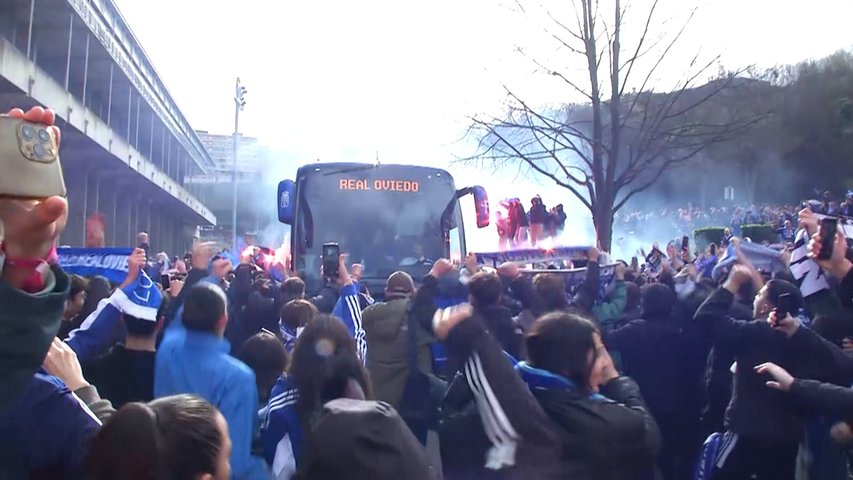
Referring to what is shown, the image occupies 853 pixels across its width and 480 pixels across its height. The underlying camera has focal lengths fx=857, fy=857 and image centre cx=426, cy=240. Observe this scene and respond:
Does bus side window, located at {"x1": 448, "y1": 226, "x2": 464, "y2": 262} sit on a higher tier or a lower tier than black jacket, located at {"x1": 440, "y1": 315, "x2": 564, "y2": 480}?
higher


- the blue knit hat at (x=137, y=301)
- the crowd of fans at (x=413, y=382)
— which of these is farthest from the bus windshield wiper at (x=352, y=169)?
the blue knit hat at (x=137, y=301)

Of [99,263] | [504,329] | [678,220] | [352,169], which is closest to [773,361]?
[504,329]

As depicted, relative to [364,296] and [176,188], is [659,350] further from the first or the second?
[176,188]

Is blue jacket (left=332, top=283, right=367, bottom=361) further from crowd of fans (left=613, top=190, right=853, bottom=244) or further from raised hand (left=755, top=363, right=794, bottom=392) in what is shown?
crowd of fans (left=613, top=190, right=853, bottom=244)

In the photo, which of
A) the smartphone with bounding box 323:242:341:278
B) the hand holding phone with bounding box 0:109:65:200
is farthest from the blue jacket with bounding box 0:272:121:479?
the smartphone with bounding box 323:242:341:278

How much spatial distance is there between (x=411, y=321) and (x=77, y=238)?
73.7 feet

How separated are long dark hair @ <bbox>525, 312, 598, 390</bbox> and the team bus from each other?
8.58 metres

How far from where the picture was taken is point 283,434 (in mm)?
4059

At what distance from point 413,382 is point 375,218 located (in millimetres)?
6498

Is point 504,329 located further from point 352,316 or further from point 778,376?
point 778,376

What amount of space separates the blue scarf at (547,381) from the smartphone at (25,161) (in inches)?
79.9

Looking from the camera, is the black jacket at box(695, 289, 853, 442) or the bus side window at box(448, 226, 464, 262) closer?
the black jacket at box(695, 289, 853, 442)

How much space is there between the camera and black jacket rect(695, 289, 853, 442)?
4.59 meters

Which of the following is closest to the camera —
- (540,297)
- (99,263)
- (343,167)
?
(540,297)
